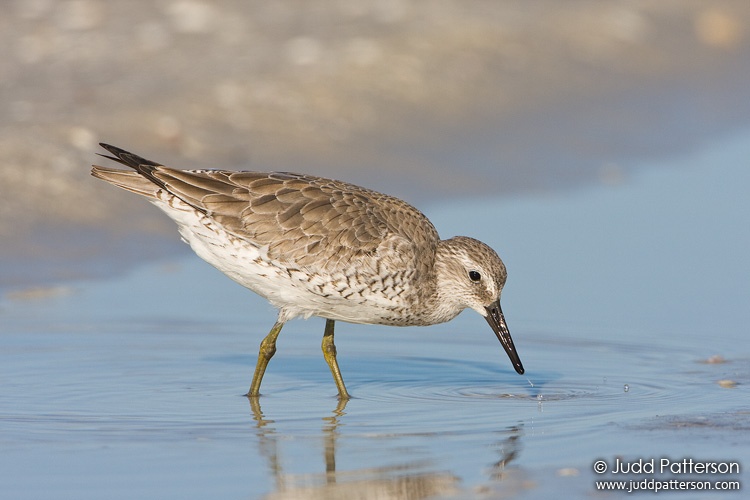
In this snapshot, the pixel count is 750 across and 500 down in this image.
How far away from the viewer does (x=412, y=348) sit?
10.4m

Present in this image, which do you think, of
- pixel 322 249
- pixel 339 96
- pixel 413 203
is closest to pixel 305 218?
pixel 322 249

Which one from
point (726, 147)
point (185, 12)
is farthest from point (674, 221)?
point (185, 12)

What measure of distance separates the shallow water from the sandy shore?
1.00m

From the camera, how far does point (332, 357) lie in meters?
9.34

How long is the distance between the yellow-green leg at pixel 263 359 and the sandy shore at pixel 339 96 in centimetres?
293

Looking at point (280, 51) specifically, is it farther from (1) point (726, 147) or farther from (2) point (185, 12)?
(1) point (726, 147)

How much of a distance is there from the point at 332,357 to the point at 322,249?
0.86 meters

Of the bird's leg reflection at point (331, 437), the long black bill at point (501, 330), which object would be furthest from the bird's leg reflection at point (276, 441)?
the long black bill at point (501, 330)

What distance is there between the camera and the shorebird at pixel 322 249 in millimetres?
8953

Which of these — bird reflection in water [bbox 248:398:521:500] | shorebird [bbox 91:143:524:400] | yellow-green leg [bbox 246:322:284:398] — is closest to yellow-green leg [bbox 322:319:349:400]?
shorebird [bbox 91:143:524:400]

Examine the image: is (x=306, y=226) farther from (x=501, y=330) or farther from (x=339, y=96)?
(x=339, y=96)

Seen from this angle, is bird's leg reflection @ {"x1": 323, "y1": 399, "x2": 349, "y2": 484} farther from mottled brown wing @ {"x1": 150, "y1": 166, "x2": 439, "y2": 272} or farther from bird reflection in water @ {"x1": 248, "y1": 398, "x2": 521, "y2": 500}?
mottled brown wing @ {"x1": 150, "y1": 166, "x2": 439, "y2": 272}

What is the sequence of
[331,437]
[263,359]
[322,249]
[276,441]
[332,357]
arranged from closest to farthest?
[276,441] < [331,437] < [322,249] < [263,359] < [332,357]

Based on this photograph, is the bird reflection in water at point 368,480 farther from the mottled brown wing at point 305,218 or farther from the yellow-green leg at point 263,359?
the mottled brown wing at point 305,218
